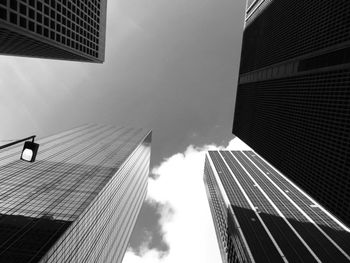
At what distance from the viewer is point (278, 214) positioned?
130 m

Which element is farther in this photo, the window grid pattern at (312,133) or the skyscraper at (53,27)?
the window grid pattern at (312,133)

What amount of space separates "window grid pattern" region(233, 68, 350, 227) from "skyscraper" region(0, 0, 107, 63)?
2515 inches

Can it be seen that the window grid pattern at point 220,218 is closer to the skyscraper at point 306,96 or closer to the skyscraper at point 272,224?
the skyscraper at point 272,224

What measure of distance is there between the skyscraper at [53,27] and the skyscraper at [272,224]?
92.0 meters

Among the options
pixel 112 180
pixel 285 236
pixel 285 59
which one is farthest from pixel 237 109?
pixel 112 180

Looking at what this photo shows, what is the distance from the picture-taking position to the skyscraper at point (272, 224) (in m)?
99.8

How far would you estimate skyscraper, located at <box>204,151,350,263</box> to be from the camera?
9975 centimetres

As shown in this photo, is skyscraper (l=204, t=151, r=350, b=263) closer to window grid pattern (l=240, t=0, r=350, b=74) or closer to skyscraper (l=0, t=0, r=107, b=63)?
window grid pattern (l=240, t=0, r=350, b=74)

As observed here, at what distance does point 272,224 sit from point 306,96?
2921 inches

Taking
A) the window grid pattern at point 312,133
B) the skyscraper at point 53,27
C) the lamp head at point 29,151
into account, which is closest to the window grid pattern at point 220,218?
the window grid pattern at point 312,133

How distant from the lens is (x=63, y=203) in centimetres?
7156

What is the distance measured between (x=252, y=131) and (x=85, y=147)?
93.3 meters

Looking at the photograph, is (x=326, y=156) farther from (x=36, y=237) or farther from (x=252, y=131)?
(x=36, y=237)

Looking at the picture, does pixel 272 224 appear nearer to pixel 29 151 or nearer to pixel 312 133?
pixel 312 133
